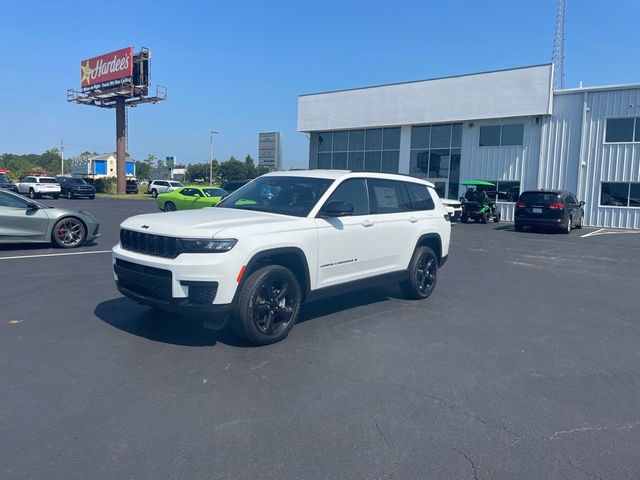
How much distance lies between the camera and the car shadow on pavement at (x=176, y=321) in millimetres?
5406

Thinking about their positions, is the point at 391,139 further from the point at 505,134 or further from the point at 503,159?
the point at 503,159

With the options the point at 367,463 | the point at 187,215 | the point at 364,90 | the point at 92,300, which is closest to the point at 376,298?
the point at 187,215

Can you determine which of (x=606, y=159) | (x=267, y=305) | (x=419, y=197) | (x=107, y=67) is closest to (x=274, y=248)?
(x=267, y=305)

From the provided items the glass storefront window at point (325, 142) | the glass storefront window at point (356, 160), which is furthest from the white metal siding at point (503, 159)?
the glass storefront window at point (325, 142)

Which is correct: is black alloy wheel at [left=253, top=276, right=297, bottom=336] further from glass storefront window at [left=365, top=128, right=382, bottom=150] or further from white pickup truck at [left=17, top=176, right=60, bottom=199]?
white pickup truck at [left=17, top=176, right=60, bottom=199]

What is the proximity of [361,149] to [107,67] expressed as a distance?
2774 cm

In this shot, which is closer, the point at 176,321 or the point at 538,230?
the point at 176,321

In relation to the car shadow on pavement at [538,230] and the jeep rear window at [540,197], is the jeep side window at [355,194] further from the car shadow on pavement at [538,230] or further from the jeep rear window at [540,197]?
the car shadow on pavement at [538,230]

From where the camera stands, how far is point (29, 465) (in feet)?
10.2

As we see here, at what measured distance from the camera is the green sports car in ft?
70.3

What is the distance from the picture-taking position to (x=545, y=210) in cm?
2023

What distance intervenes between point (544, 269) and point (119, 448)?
390 inches

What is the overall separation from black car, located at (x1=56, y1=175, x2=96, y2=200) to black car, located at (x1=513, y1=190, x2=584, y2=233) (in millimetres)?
31176

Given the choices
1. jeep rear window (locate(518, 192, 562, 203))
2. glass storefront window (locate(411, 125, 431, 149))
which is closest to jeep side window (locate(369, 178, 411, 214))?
jeep rear window (locate(518, 192, 562, 203))
